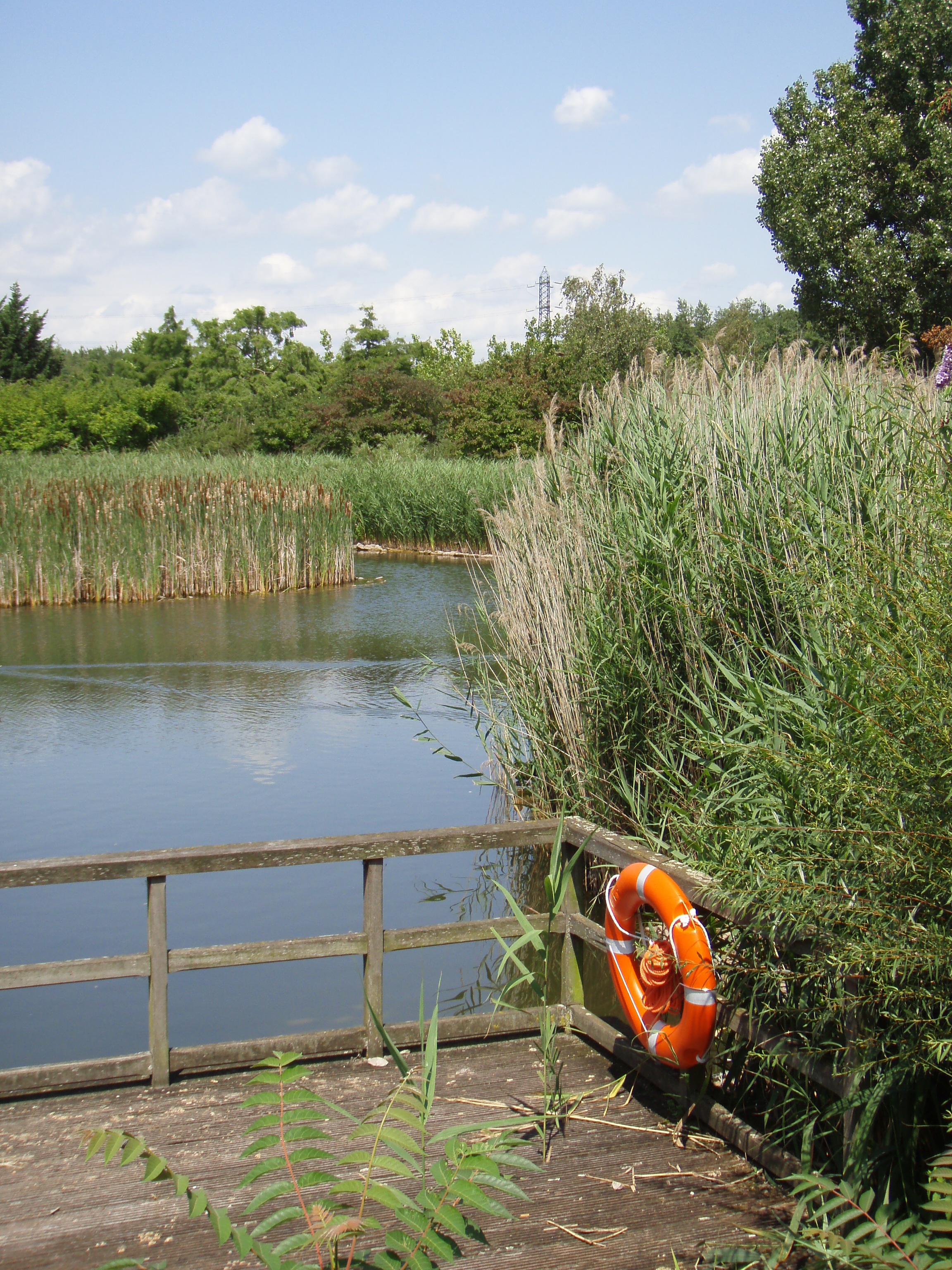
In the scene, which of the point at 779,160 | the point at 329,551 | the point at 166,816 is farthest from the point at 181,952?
the point at 779,160

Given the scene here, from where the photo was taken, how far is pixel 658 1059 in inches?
115

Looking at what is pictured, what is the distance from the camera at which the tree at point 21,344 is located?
4581cm

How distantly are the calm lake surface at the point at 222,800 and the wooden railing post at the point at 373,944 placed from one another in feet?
3.12

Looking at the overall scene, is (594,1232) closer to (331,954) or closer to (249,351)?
(331,954)

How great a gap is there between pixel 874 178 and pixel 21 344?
35.5 meters

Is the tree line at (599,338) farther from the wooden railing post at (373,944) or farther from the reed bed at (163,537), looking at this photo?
the reed bed at (163,537)

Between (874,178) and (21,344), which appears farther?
(21,344)

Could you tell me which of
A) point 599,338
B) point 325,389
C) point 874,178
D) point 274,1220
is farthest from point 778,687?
point 325,389

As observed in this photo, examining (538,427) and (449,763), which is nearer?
(449,763)

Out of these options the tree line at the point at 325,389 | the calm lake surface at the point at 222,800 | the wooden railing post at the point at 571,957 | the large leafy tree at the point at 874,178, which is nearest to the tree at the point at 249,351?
the tree line at the point at 325,389

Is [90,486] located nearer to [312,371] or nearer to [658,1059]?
[658,1059]

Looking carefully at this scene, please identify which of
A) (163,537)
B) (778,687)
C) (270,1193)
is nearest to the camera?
(270,1193)

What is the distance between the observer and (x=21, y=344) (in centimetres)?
4653

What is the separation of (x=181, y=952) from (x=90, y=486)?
45.7 ft
